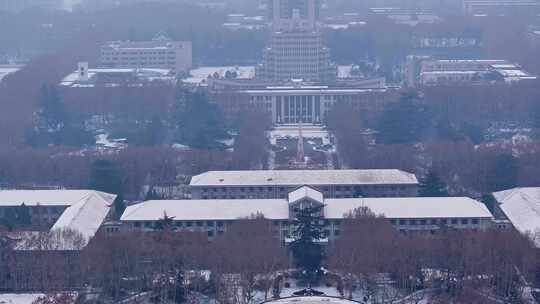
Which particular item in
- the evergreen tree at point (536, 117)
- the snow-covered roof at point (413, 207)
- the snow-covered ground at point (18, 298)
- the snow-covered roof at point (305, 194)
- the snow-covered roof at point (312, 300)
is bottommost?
the evergreen tree at point (536, 117)

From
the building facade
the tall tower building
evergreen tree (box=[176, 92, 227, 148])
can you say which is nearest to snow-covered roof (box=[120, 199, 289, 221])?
evergreen tree (box=[176, 92, 227, 148])

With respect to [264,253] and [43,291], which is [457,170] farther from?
[43,291]

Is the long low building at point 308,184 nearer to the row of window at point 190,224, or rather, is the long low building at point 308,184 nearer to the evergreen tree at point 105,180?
the evergreen tree at point 105,180

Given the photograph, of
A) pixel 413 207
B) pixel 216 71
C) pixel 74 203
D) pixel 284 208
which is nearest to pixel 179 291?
pixel 284 208

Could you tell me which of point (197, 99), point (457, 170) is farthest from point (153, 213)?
point (197, 99)

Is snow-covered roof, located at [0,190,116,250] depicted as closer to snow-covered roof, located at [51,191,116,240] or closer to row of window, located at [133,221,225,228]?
snow-covered roof, located at [51,191,116,240]

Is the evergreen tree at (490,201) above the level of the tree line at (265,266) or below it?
below

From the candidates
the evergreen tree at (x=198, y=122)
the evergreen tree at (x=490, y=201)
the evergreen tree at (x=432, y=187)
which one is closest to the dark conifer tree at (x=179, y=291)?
the evergreen tree at (x=432, y=187)
